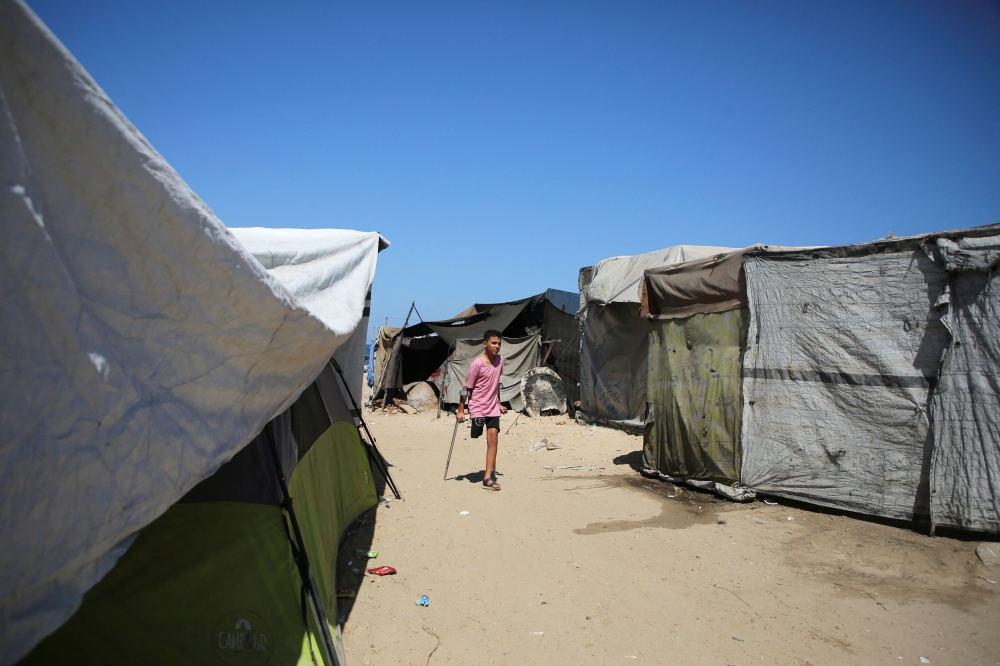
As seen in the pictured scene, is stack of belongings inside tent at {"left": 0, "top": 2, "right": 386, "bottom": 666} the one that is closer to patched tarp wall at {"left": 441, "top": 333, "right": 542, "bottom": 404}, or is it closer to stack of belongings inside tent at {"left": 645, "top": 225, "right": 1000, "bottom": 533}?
stack of belongings inside tent at {"left": 645, "top": 225, "right": 1000, "bottom": 533}

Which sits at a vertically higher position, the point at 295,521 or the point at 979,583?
the point at 295,521

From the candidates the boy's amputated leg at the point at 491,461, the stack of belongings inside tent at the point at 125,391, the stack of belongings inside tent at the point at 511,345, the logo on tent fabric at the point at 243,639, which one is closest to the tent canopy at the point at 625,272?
the stack of belongings inside tent at the point at 511,345

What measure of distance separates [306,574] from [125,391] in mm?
1640

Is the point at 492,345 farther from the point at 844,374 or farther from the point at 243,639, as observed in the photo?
the point at 243,639

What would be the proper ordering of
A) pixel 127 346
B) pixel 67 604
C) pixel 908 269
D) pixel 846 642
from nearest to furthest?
pixel 67 604 < pixel 127 346 < pixel 846 642 < pixel 908 269

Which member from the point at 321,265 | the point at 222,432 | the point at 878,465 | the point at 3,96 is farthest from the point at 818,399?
the point at 3,96

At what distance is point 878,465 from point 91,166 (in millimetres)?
5979

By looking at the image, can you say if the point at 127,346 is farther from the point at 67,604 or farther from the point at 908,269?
the point at 908,269

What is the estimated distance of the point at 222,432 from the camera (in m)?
2.02

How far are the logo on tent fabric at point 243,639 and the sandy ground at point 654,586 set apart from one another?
0.67 meters

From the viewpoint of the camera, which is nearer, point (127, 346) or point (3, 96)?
point (3, 96)

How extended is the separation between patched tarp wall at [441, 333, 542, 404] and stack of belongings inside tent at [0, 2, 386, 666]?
38.3ft

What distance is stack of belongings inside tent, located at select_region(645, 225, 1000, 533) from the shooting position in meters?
4.70

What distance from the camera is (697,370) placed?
6645 millimetres
